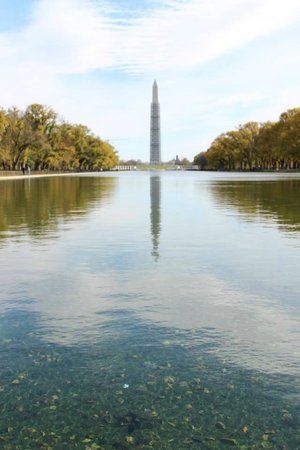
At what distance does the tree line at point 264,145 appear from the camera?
111m

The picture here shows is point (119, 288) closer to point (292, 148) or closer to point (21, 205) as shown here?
point (21, 205)

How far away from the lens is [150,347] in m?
6.44

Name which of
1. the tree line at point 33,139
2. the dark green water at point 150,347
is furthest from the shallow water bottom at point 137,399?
A: the tree line at point 33,139

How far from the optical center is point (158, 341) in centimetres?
664

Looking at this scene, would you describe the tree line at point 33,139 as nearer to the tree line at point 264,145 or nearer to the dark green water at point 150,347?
the tree line at point 264,145

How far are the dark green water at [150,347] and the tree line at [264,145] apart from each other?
10115cm

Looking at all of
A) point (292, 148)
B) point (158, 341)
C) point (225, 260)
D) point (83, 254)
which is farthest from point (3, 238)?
point (292, 148)

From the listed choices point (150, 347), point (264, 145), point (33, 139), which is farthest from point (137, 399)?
point (264, 145)

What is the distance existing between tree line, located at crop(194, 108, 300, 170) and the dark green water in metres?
101

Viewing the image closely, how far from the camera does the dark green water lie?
4.59 metres

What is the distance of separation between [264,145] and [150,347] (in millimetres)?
129284

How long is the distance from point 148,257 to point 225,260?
1.85 meters

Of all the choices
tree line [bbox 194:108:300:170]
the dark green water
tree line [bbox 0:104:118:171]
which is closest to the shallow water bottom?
the dark green water

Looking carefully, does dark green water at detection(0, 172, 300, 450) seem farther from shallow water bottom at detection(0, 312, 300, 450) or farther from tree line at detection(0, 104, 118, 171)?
tree line at detection(0, 104, 118, 171)
